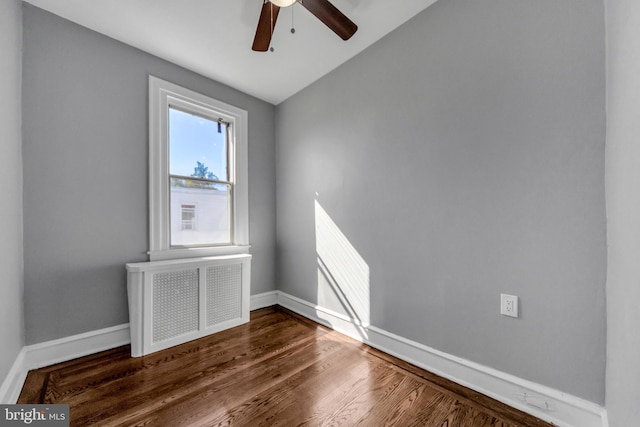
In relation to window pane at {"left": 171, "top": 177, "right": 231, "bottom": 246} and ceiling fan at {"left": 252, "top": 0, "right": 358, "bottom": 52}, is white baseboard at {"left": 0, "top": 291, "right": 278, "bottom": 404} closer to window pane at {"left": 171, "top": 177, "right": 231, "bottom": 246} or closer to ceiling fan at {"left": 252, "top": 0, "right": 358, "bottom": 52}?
window pane at {"left": 171, "top": 177, "right": 231, "bottom": 246}

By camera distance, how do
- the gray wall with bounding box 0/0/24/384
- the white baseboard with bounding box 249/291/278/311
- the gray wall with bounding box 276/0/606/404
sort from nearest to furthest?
the gray wall with bounding box 276/0/606/404
the gray wall with bounding box 0/0/24/384
the white baseboard with bounding box 249/291/278/311

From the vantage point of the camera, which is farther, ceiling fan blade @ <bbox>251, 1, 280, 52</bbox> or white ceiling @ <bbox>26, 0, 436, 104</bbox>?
white ceiling @ <bbox>26, 0, 436, 104</bbox>

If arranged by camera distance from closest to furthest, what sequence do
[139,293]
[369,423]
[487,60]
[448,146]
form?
1. [369,423]
2. [487,60]
3. [448,146]
4. [139,293]

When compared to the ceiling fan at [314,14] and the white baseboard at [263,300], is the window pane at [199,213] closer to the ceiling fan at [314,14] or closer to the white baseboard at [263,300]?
the white baseboard at [263,300]

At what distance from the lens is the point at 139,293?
6.39 feet

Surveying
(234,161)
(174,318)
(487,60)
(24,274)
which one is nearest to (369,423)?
(174,318)

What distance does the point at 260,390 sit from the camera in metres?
1.54

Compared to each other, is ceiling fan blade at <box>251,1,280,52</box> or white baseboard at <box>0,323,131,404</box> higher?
ceiling fan blade at <box>251,1,280,52</box>

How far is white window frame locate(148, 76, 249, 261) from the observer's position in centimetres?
223

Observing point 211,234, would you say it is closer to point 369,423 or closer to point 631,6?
point 369,423

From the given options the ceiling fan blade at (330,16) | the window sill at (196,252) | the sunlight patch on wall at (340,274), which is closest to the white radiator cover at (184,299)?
the window sill at (196,252)

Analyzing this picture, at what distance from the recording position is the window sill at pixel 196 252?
2244mm

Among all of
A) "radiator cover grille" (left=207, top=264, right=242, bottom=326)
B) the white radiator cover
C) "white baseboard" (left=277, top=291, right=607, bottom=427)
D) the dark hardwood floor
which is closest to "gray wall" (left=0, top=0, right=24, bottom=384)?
the dark hardwood floor

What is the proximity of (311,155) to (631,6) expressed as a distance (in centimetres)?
217
